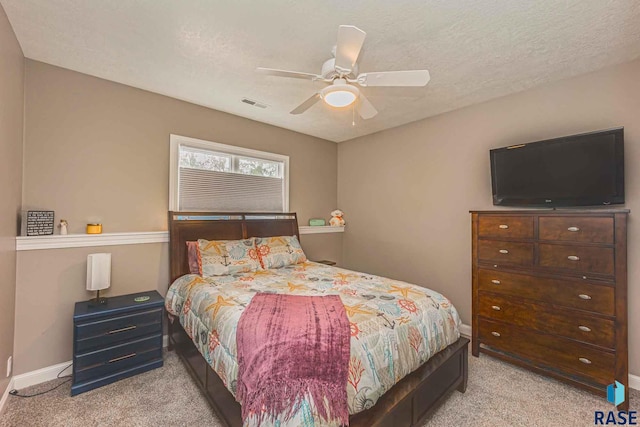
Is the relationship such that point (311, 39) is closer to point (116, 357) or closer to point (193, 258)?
point (193, 258)

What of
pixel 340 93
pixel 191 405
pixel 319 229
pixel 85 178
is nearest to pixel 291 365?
pixel 191 405

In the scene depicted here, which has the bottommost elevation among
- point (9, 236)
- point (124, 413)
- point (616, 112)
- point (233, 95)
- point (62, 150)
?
point (124, 413)

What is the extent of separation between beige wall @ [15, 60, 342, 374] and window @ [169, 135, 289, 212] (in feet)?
0.43

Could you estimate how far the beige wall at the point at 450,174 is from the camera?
2.46 meters

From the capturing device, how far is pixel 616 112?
8.22 ft

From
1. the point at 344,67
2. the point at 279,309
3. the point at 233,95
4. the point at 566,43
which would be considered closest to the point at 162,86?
the point at 233,95

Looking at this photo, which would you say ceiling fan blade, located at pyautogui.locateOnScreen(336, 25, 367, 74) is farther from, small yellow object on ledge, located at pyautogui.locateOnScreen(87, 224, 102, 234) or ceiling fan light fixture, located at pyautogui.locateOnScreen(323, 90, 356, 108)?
small yellow object on ledge, located at pyautogui.locateOnScreen(87, 224, 102, 234)

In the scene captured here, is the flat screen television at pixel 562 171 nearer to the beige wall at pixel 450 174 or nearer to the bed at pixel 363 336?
the beige wall at pixel 450 174

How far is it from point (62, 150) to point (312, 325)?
281cm

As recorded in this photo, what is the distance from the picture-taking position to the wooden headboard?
3105 millimetres

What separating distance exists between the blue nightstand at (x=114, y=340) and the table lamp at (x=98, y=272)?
16 centimetres

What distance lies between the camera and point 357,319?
1.73 m

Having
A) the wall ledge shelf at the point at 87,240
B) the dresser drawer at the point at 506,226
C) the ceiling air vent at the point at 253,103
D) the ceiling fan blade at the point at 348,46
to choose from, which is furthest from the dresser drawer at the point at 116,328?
the dresser drawer at the point at 506,226

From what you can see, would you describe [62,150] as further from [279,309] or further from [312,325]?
[312,325]
